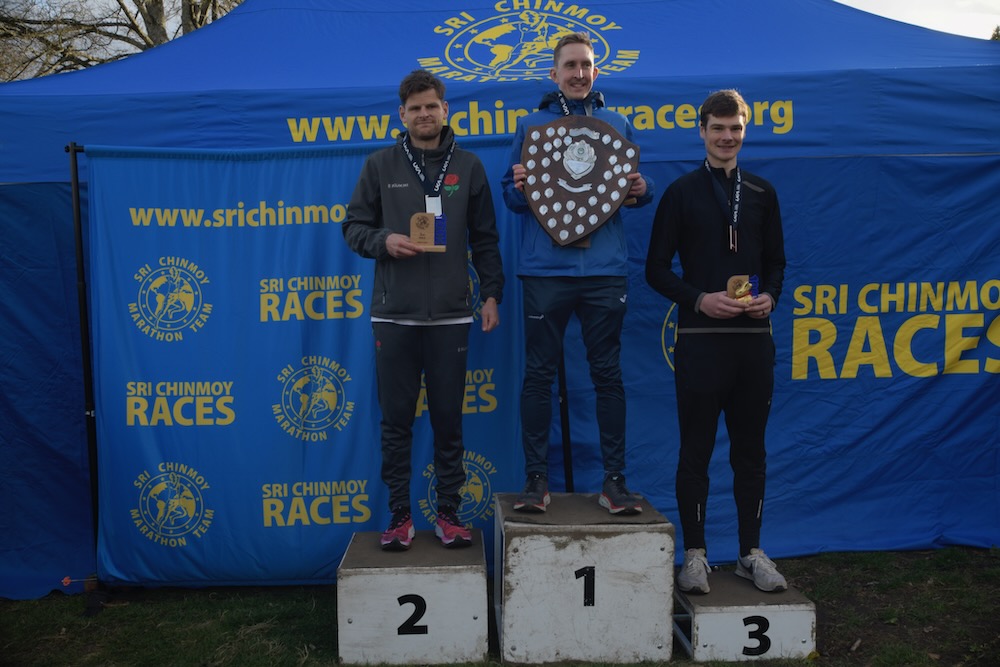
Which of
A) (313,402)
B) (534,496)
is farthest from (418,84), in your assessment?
(534,496)

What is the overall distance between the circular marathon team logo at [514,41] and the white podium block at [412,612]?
97.0 inches

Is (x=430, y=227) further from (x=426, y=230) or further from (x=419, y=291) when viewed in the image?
(x=419, y=291)

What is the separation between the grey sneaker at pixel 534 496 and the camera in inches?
129

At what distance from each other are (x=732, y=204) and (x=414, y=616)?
2.02 m

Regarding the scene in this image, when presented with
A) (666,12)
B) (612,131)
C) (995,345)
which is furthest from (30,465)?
(995,345)

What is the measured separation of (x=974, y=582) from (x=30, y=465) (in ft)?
15.2

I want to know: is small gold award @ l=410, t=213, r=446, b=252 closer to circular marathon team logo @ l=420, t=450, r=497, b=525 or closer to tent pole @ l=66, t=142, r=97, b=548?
circular marathon team logo @ l=420, t=450, r=497, b=525

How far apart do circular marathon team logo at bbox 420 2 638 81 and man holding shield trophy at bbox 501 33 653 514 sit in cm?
91

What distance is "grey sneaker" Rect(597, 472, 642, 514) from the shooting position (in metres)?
3.24

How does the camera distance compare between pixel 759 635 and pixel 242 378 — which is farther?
pixel 242 378

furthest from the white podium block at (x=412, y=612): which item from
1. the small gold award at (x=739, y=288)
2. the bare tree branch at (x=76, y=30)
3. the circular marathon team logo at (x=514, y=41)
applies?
the bare tree branch at (x=76, y=30)

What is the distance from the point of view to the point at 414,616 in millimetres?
3131

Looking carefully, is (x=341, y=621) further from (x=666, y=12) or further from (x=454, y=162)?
(x=666, y=12)

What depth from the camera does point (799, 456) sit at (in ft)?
14.0
